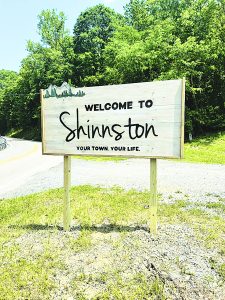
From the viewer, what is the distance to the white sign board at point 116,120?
4.84m

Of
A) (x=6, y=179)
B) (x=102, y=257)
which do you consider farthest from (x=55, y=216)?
(x=6, y=179)

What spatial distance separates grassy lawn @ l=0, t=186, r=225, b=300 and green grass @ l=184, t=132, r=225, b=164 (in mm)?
8722

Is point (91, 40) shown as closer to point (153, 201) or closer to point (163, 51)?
point (163, 51)

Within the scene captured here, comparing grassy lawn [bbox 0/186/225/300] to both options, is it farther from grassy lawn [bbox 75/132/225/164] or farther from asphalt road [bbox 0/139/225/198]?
grassy lawn [bbox 75/132/225/164]

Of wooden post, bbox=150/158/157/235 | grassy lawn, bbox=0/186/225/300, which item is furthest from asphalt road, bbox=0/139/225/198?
wooden post, bbox=150/158/157/235

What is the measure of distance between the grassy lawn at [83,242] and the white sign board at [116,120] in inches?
56.0

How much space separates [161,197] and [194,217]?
5.87 feet

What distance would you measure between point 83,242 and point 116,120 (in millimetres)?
2071

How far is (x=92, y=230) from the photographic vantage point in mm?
5371

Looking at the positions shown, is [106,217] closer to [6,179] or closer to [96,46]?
[6,179]

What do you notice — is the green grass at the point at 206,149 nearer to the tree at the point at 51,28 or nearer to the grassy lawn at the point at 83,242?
the grassy lawn at the point at 83,242

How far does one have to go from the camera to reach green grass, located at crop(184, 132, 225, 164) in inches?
627

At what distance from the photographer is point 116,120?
16.9 ft

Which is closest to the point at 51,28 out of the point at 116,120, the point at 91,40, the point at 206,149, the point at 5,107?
the point at 91,40
